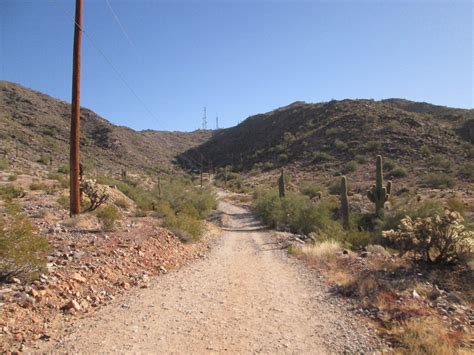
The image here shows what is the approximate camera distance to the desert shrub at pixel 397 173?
37.2 metres

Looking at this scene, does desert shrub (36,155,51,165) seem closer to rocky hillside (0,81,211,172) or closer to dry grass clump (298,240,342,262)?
rocky hillside (0,81,211,172)

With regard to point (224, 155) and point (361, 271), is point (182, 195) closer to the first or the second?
point (361, 271)

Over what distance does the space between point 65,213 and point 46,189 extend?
8.88 meters

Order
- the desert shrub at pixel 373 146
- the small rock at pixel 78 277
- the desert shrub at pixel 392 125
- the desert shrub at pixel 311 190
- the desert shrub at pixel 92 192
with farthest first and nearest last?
the desert shrub at pixel 392 125, the desert shrub at pixel 373 146, the desert shrub at pixel 311 190, the desert shrub at pixel 92 192, the small rock at pixel 78 277

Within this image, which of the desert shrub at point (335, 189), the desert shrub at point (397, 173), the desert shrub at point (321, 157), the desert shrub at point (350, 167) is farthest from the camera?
the desert shrub at point (321, 157)

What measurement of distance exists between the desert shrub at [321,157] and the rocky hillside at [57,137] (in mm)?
28684

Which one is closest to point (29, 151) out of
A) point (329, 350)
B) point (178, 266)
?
point (178, 266)

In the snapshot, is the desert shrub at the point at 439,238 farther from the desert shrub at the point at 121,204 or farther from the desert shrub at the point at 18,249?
the desert shrub at the point at 121,204

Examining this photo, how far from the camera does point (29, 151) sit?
149 feet

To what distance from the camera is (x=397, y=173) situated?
37.4 meters

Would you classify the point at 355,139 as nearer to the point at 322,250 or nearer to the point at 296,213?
the point at 296,213

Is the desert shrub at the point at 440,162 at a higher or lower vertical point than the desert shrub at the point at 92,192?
higher

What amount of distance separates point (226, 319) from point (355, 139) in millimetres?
49406

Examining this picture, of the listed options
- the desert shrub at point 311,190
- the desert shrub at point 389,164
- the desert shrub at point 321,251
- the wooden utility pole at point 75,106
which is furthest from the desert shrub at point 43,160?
the desert shrub at point 389,164
